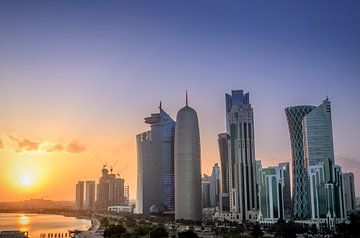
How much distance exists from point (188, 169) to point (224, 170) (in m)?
30.2

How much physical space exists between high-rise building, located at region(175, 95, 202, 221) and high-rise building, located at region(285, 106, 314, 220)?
1133 inches

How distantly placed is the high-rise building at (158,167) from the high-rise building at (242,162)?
3690cm

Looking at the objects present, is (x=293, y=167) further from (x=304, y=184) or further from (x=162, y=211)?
(x=162, y=211)

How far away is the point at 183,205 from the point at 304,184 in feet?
121

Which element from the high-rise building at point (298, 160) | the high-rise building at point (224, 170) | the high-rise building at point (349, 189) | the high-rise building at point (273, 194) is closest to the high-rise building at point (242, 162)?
the high-rise building at point (298, 160)

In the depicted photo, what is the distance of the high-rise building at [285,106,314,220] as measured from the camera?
132 m

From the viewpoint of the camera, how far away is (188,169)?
140000 millimetres

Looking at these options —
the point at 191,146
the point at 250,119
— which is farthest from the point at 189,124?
the point at 250,119

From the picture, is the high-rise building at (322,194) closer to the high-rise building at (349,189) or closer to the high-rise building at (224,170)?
the high-rise building at (349,189)

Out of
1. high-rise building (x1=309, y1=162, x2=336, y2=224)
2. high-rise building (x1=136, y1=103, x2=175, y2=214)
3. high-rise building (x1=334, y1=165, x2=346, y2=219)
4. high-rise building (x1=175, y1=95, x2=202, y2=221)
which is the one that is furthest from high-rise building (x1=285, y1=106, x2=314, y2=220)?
high-rise building (x1=136, y1=103, x2=175, y2=214)

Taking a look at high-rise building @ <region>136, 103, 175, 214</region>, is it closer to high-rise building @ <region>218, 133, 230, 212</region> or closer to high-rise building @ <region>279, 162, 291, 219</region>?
high-rise building @ <region>218, 133, 230, 212</region>

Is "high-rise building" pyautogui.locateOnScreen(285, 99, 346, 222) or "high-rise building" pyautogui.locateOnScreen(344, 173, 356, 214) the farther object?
"high-rise building" pyautogui.locateOnScreen(344, 173, 356, 214)

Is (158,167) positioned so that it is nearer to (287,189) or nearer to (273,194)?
(287,189)

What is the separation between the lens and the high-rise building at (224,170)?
530 ft
